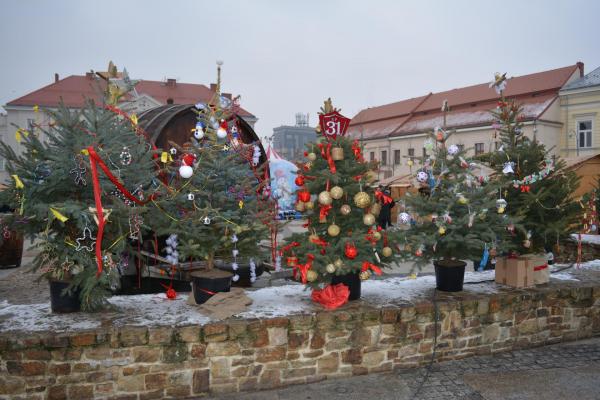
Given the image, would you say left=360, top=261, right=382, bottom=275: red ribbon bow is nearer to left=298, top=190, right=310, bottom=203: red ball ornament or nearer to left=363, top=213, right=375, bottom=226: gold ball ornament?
left=363, top=213, right=375, bottom=226: gold ball ornament

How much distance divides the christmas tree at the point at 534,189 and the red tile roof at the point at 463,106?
18.6 m

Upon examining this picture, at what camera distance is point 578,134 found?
28234 mm

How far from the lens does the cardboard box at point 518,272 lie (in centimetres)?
571

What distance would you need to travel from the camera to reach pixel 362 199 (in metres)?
4.68

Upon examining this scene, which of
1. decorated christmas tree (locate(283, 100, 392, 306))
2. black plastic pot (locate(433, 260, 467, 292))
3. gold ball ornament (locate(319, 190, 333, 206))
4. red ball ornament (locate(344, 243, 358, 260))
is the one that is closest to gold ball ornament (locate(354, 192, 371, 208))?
Result: decorated christmas tree (locate(283, 100, 392, 306))

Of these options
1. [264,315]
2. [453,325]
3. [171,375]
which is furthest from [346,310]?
[171,375]

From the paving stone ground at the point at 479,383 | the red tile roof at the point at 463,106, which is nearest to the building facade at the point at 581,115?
the red tile roof at the point at 463,106

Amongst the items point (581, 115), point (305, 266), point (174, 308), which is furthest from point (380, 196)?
point (581, 115)

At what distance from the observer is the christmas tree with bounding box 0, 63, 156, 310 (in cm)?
403

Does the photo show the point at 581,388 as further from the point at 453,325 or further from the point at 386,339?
the point at 386,339

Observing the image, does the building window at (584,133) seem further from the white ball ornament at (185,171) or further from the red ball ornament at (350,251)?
the white ball ornament at (185,171)

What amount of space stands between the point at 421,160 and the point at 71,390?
4.46 metres

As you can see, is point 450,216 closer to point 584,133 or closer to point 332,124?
point 332,124

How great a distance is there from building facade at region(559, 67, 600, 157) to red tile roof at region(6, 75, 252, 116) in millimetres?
23461
